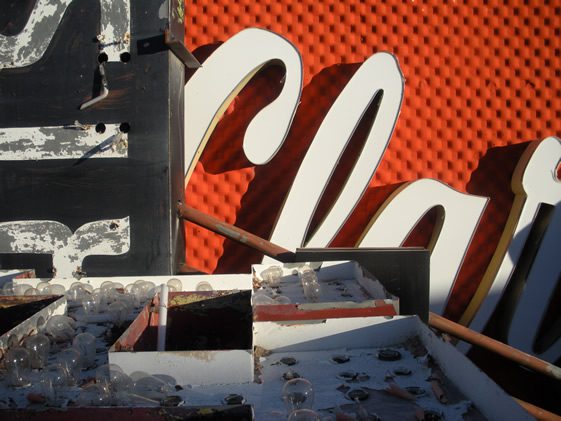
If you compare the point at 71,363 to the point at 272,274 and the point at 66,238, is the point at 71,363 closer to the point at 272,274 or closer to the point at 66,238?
the point at 272,274

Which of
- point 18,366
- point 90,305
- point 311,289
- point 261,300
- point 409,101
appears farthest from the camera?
point 409,101

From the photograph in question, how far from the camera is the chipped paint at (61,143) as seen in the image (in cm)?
444

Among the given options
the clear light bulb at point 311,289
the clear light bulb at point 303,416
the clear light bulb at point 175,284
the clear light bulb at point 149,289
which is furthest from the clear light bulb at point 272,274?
the clear light bulb at point 303,416

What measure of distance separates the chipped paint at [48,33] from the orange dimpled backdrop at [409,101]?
1116 mm

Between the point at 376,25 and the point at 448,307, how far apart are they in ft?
10.9

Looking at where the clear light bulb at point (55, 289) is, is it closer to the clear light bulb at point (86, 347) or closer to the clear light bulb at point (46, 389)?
the clear light bulb at point (86, 347)

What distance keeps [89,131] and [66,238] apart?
99cm

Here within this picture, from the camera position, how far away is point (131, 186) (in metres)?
4.45

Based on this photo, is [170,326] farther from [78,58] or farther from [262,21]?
[262,21]

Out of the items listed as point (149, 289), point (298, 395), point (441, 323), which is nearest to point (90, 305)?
point (149, 289)

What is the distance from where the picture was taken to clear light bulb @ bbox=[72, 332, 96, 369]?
2158mm

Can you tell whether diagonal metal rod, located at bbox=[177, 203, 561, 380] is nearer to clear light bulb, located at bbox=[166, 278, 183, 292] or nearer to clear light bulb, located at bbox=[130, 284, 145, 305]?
clear light bulb, located at bbox=[166, 278, 183, 292]

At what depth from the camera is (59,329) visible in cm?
243

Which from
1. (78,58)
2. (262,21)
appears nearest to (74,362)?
(78,58)
